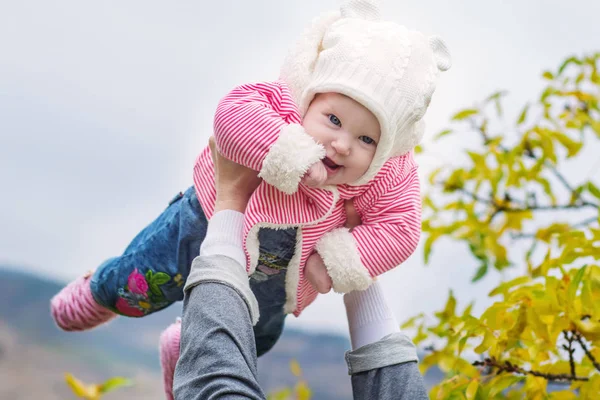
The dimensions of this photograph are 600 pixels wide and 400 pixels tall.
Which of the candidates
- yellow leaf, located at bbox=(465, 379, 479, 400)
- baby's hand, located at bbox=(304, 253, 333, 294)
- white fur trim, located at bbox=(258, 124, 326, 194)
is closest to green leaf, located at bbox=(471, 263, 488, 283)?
yellow leaf, located at bbox=(465, 379, 479, 400)

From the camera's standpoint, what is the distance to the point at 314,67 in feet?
2.79

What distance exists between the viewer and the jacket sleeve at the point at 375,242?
0.82m

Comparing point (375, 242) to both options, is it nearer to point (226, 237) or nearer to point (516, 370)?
point (226, 237)

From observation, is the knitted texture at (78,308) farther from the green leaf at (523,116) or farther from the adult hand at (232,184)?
the green leaf at (523,116)

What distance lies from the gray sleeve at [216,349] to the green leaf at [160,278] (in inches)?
7.5

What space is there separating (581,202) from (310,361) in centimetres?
180

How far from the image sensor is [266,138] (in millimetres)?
775

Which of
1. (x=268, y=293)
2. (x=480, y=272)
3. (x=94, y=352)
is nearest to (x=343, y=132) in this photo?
(x=268, y=293)

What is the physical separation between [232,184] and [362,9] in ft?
0.90

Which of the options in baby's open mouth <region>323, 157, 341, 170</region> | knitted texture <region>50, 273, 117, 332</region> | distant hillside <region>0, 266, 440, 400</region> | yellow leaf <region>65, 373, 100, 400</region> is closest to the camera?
baby's open mouth <region>323, 157, 341, 170</region>

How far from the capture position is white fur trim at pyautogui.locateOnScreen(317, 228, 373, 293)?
32.1 inches

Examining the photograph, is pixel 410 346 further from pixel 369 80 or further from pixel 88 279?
pixel 88 279

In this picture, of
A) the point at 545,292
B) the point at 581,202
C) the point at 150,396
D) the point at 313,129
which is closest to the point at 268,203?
the point at 313,129

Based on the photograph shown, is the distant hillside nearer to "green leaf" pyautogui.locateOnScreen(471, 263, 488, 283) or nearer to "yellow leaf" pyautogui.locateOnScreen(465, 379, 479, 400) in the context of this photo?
"green leaf" pyautogui.locateOnScreen(471, 263, 488, 283)
